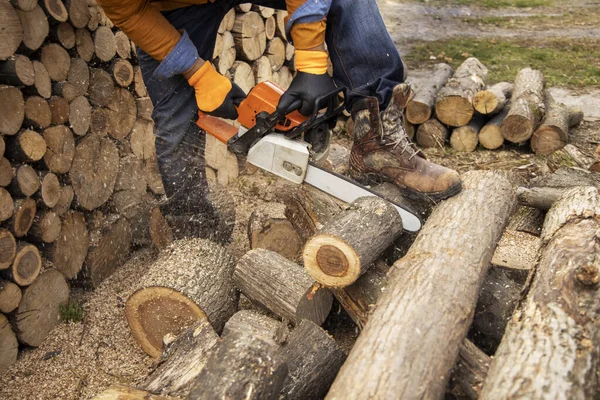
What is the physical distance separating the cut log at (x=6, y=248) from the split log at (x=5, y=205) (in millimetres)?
69

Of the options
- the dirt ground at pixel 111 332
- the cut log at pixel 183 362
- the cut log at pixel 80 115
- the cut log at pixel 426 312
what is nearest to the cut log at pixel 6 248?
the dirt ground at pixel 111 332

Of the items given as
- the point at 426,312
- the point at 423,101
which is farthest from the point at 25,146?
the point at 423,101

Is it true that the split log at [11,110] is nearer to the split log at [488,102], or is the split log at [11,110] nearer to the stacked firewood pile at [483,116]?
the stacked firewood pile at [483,116]

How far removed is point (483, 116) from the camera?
4887mm

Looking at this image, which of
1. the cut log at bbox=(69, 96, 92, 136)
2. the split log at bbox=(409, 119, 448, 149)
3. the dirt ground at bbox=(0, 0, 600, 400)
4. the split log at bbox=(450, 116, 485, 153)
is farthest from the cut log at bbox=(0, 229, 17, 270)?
the split log at bbox=(450, 116, 485, 153)

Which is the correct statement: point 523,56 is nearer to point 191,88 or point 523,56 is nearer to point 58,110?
point 191,88

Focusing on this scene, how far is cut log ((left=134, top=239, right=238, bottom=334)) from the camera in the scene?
95.7 inches

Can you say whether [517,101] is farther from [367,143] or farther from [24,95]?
[24,95]

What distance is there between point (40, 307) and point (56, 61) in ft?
4.04

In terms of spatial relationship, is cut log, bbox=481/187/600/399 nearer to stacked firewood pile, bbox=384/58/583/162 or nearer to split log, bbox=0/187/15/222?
split log, bbox=0/187/15/222

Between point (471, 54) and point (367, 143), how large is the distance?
17.1ft

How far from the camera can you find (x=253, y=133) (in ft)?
8.04

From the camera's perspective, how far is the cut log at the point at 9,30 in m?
2.28

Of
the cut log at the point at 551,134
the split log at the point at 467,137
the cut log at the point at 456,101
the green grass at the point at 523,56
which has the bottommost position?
the green grass at the point at 523,56
